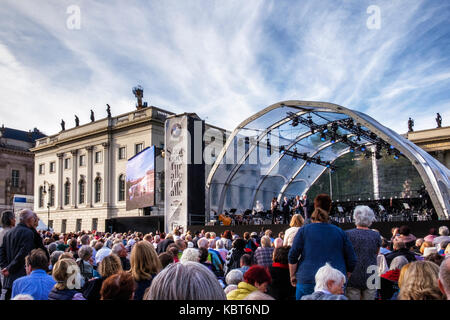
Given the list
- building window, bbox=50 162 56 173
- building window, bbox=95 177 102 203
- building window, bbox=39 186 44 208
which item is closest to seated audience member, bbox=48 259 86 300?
building window, bbox=95 177 102 203

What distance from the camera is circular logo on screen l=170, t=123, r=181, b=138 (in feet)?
72.8

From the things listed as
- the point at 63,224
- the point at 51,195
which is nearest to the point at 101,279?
the point at 63,224

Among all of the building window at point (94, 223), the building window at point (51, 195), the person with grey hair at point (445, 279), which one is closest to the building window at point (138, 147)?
the building window at point (94, 223)

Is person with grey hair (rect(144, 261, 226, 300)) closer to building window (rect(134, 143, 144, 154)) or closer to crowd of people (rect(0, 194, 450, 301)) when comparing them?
crowd of people (rect(0, 194, 450, 301))

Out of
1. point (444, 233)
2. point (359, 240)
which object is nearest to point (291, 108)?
point (444, 233)

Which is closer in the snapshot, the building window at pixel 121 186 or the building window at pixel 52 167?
the building window at pixel 121 186

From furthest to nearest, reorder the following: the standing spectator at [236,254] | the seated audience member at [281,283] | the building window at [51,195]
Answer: the building window at [51,195]
the standing spectator at [236,254]
the seated audience member at [281,283]

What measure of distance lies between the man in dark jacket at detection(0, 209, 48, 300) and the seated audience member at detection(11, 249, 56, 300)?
106 centimetres

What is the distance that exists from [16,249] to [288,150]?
75.0ft

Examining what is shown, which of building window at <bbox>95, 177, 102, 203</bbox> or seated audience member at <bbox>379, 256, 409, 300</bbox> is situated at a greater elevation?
building window at <bbox>95, 177, 102, 203</bbox>

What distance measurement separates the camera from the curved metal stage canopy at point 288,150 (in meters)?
20.8

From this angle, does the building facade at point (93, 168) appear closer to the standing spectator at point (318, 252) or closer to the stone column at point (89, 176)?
the stone column at point (89, 176)

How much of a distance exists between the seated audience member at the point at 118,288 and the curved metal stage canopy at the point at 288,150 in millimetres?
17345

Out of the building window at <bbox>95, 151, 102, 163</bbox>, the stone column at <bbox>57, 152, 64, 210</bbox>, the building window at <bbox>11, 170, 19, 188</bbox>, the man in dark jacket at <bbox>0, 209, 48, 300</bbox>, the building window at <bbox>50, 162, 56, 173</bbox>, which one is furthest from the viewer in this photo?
the building window at <bbox>11, 170, 19, 188</bbox>
